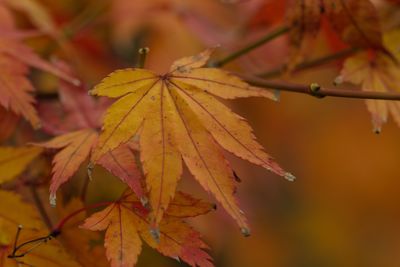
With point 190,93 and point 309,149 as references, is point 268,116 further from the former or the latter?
point 190,93

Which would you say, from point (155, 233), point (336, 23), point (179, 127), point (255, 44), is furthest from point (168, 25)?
point (155, 233)

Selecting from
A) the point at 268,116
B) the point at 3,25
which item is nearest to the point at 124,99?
the point at 3,25

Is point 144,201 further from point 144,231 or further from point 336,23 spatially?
point 336,23

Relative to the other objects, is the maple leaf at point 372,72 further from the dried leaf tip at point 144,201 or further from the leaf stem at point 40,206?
the leaf stem at point 40,206

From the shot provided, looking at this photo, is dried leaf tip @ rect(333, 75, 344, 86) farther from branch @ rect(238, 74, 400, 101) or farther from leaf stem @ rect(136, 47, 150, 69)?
leaf stem @ rect(136, 47, 150, 69)

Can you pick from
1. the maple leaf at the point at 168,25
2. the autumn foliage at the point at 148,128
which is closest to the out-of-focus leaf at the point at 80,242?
the autumn foliage at the point at 148,128
